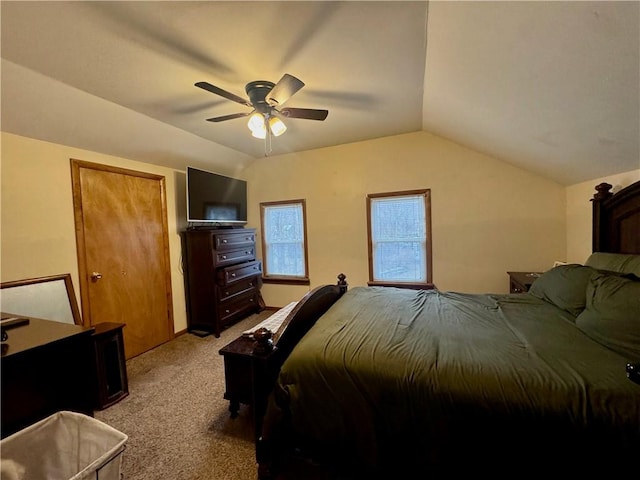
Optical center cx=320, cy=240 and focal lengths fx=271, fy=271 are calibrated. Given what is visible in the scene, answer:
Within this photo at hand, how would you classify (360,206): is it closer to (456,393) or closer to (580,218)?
(580,218)

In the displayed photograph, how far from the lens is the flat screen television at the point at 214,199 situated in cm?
352

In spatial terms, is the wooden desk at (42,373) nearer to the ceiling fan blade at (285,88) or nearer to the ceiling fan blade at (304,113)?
the ceiling fan blade at (285,88)

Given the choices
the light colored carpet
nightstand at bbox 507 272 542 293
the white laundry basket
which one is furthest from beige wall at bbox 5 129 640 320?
the white laundry basket

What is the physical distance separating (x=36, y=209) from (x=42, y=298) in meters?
0.78

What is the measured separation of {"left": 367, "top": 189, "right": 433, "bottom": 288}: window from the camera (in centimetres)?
372

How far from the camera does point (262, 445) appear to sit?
1.46 meters

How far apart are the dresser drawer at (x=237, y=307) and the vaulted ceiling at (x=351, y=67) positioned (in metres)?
2.22

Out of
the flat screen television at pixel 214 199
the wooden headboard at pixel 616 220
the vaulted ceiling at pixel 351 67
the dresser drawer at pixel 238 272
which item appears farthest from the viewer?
the dresser drawer at pixel 238 272

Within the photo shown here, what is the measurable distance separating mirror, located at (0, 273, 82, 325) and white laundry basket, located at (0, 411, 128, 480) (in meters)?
1.61

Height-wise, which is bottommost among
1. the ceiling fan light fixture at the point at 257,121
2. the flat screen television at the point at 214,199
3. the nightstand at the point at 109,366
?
the nightstand at the point at 109,366

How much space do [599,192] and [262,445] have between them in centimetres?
331

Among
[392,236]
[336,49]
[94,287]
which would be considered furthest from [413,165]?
[94,287]

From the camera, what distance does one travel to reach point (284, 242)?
450 cm

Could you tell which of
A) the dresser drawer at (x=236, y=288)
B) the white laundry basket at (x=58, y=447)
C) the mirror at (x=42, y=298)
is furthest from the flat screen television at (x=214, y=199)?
the white laundry basket at (x=58, y=447)
